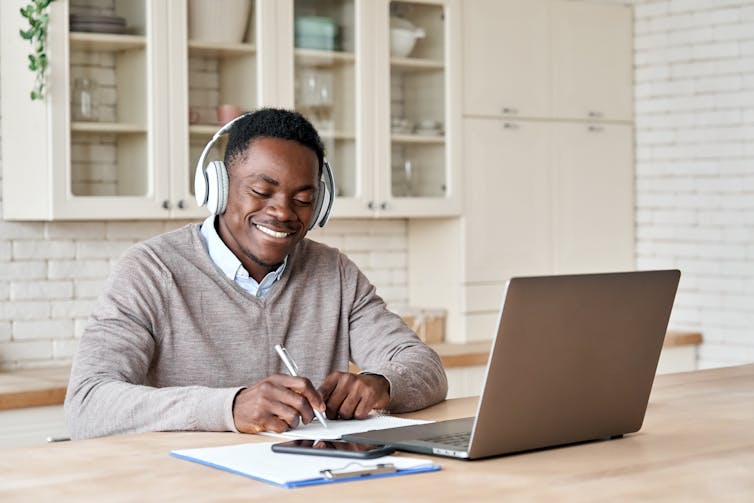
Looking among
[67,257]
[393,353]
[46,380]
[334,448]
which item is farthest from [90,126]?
[334,448]

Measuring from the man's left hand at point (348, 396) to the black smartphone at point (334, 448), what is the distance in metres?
0.29

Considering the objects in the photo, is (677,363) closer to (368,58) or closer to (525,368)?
(368,58)

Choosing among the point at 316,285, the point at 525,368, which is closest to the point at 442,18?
the point at 316,285

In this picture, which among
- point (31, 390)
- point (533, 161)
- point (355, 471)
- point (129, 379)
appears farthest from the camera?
point (533, 161)

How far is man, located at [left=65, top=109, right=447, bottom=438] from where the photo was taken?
2281 millimetres

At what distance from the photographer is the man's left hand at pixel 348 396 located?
2.18 meters

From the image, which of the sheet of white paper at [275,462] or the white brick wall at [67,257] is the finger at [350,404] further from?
the white brick wall at [67,257]

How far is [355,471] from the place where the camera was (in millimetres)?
1641

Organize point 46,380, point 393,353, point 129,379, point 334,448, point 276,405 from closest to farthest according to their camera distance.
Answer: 1. point 334,448
2. point 276,405
3. point 129,379
4. point 393,353
5. point 46,380

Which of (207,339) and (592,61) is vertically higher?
(592,61)

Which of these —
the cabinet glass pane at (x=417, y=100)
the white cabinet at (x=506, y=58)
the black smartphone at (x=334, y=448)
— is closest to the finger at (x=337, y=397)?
the black smartphone at (x=334, y=448)

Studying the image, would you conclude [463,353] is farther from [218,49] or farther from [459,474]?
[459,474]

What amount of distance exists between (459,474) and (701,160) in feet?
13.3

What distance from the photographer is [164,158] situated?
13.9 feet
